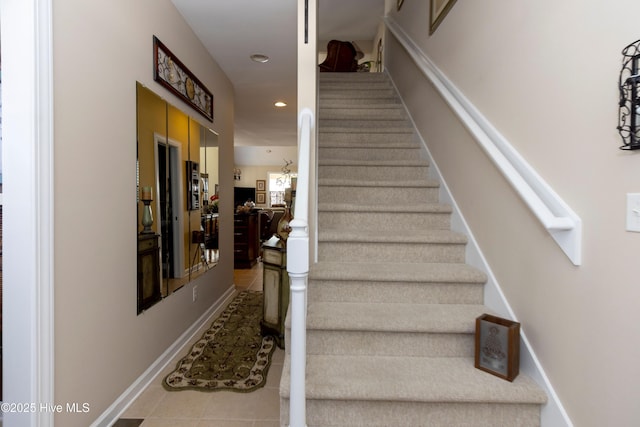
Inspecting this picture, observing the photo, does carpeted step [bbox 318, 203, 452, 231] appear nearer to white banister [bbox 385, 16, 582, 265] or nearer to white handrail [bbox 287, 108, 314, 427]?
white banister [bbox 385, 16, 582, 265]

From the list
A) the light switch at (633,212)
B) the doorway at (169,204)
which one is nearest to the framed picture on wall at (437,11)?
the light switch at (633,212)

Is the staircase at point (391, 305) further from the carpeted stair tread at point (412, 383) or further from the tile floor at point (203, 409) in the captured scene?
the tile floor at point (203, 409)

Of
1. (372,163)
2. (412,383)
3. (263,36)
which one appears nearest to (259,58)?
(263,36)

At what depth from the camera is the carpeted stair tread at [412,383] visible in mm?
1318

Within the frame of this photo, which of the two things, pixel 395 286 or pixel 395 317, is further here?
pixel 395 286

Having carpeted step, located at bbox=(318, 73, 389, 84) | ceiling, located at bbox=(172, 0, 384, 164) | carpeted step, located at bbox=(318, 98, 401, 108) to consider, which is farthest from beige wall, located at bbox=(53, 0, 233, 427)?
carpeted step, located at bbox=(318, 73, 389, 84)

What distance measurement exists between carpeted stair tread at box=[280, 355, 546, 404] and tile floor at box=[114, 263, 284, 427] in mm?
517

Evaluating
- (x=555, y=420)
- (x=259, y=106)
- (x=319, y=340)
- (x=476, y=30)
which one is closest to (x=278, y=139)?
(x=259, y=106)

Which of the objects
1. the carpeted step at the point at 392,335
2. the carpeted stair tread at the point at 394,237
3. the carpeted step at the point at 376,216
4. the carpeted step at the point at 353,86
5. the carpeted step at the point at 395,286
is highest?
the carpeted step at the point at 353,86

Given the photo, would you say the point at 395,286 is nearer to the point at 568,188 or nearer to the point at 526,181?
the point at 526,181

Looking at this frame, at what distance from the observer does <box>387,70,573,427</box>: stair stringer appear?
1283 mm

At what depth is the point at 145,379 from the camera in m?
2.03

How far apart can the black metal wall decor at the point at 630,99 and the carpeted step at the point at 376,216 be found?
52.7 inches

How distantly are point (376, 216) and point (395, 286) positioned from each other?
625mm
